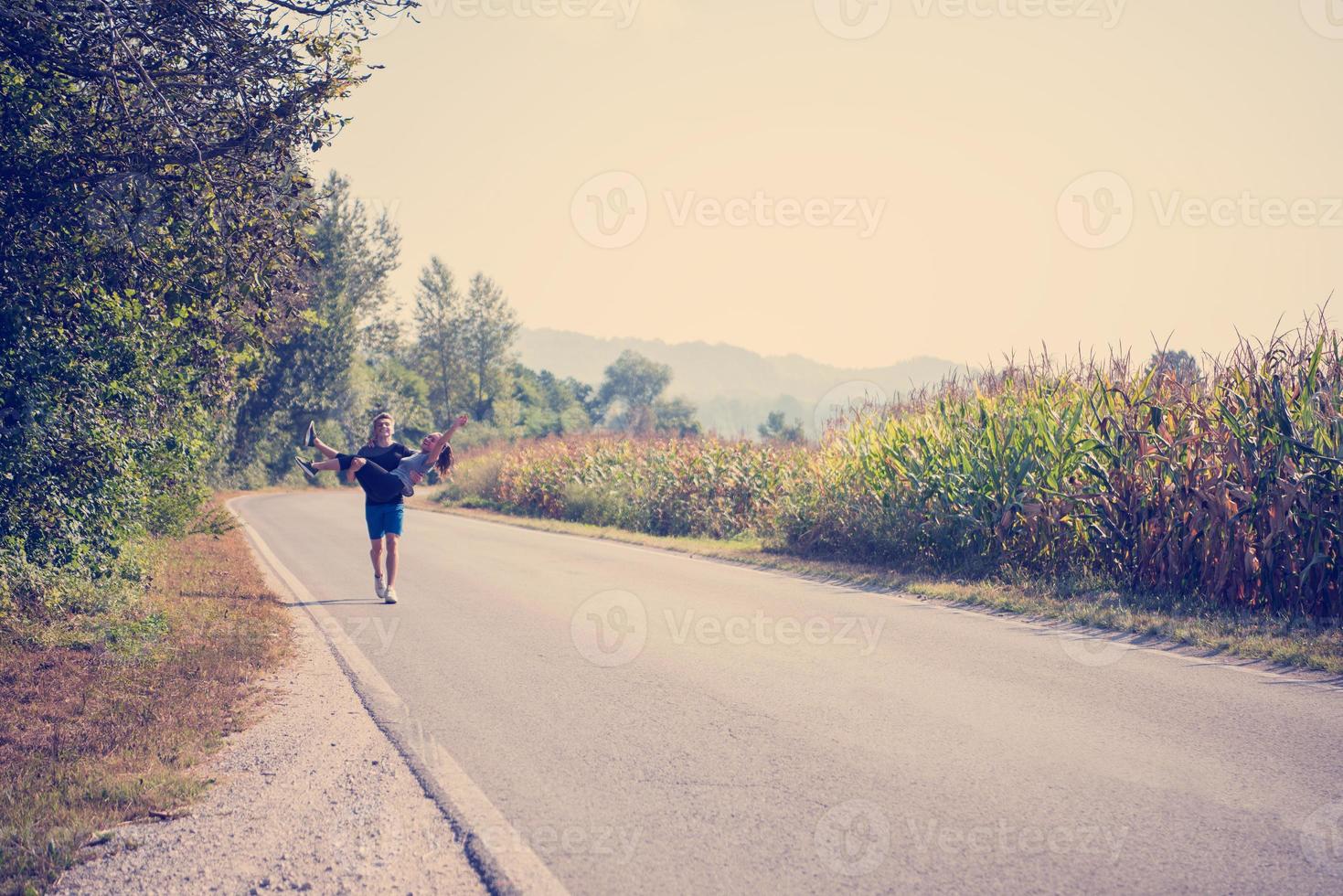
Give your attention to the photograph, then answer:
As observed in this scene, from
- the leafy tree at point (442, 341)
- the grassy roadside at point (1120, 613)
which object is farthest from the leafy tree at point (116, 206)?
the leafy tree at point (442, 341)

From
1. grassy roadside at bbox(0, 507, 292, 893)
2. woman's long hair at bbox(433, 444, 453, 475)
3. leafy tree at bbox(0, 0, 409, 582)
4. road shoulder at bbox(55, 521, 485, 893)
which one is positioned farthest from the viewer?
woman's long hair at bbox(433, 444, 453, 475)

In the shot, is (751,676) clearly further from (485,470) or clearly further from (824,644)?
(485,470)

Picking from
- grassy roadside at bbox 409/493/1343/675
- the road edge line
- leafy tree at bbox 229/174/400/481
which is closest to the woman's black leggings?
the road edge line

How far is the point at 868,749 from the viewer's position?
18.0 ft

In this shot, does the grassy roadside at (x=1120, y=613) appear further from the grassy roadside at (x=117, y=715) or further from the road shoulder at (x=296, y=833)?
the grassy roadside at (x=117, y=715)

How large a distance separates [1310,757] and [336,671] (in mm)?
6629

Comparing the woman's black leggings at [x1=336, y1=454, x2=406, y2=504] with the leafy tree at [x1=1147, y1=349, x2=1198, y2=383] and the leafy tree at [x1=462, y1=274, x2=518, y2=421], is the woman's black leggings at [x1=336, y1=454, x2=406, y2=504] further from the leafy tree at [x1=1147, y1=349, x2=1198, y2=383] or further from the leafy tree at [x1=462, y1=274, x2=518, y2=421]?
the leafy tree at [x1=462, y1=274, x2=518, y2=421]

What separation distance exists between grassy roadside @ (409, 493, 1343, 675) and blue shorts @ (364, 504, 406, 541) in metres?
5.68

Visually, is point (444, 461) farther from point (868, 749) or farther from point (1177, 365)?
point (1177, 365)

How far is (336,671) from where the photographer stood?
777 cm

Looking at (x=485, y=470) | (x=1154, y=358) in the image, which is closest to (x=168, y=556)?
(x=1154, y=358)

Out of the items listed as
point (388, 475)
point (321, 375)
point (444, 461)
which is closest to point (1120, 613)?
point (444, 461)

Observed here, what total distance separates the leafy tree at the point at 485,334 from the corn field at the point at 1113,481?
64.1 m

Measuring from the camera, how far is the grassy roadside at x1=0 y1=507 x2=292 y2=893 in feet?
14.5
